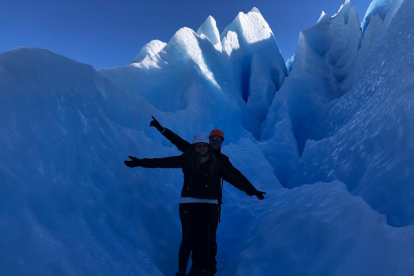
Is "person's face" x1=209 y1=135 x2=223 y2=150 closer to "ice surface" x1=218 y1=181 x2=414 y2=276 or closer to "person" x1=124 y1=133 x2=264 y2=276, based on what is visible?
"person" x1=124 y1=133 x2=264 y2=276

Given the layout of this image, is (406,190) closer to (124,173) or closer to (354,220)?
(354,220)

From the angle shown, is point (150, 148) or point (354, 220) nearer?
point (354, 220)

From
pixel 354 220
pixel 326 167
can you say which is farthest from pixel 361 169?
pixel 354 220

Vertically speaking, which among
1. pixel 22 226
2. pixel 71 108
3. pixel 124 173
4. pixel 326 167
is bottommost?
pixel 22 226

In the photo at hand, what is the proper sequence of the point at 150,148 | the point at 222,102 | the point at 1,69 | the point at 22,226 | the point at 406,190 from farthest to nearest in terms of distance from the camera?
the point at 222,102 → the point at 150,148 → the point at 406,190 → the point at 1,69 → the point at 22,226

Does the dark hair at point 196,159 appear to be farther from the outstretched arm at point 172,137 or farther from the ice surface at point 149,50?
the ice surface at point 149,50

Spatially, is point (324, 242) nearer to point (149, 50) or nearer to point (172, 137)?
point (172, 137)

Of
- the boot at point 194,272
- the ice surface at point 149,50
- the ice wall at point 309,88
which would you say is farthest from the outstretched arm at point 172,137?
the ice surface at point 149,50

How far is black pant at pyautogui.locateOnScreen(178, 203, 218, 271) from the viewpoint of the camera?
6.88 feet

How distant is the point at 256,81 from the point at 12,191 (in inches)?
529

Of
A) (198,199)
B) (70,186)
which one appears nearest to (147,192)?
(70,186)

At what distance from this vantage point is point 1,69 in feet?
7.90

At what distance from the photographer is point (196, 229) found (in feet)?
7.01

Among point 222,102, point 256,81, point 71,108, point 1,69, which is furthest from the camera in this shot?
point 256,81
